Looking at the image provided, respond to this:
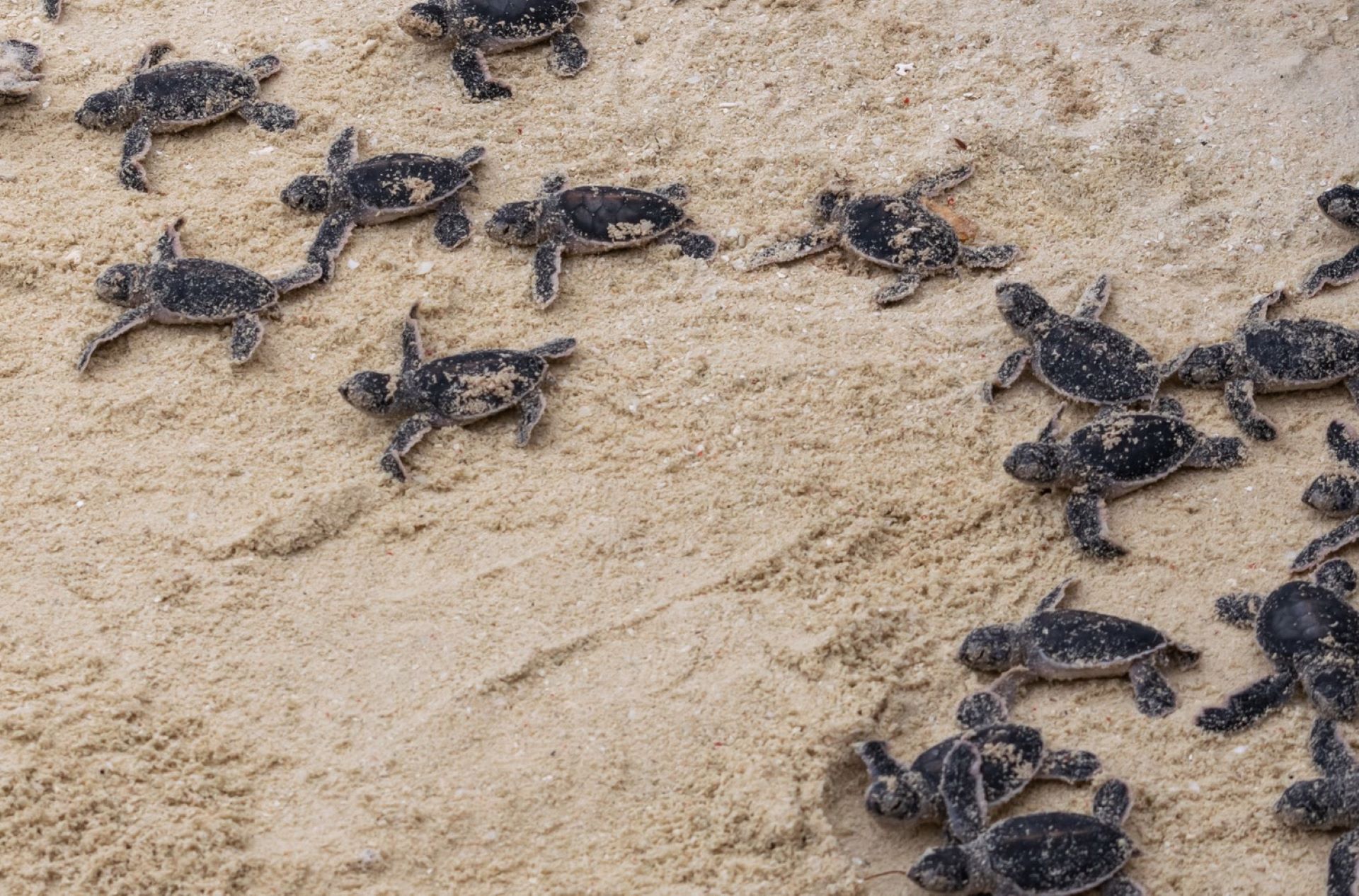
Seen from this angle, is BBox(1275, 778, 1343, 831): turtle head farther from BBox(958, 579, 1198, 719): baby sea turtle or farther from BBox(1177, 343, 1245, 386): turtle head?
BBox(1177, 343, 1245, 386): turtle head

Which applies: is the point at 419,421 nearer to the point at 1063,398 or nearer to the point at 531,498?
the point at 531,498

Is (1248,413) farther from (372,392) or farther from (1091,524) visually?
(372,392)

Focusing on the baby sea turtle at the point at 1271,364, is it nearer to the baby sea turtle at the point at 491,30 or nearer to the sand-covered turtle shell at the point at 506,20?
the baby sea turtle at the point at 491,30

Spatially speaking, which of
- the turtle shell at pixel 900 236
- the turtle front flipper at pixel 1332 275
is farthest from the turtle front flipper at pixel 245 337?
the turtle front flipper at pixel 1332 275

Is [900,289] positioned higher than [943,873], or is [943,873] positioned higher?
[900,289]

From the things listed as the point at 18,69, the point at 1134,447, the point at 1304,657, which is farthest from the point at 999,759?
the point at 18,69
